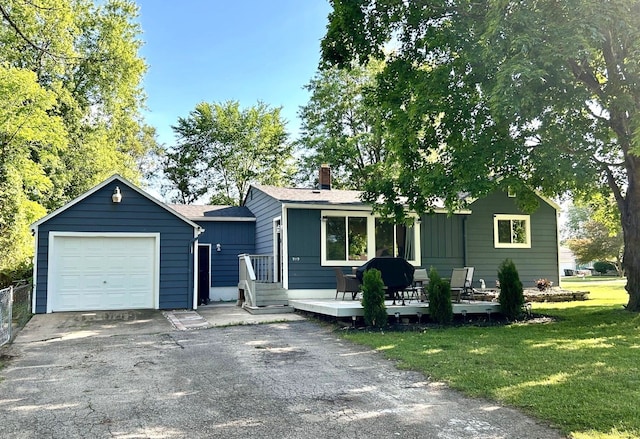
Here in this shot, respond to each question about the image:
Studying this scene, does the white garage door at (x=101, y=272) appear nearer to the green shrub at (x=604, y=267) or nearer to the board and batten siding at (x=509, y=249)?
the board and batten siding at (x=509, y=249)

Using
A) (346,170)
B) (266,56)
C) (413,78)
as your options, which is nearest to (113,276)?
(413,78)

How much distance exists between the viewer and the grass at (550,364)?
4289 millimetres

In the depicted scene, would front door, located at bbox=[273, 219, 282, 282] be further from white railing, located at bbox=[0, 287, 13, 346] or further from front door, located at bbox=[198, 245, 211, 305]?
white railing, located at bbox=[0, 287, 13, 346]

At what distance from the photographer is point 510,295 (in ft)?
34.4

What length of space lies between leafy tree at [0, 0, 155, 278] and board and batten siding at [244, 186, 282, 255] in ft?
22.7

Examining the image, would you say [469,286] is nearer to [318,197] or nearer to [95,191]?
[318,197]

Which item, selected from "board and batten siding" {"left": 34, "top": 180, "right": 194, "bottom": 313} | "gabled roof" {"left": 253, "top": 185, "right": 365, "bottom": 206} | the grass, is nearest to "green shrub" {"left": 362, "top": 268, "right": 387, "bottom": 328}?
the grass

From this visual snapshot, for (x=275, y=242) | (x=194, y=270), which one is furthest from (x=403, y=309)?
(x=194, y=270)

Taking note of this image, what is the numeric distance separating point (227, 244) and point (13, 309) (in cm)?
638

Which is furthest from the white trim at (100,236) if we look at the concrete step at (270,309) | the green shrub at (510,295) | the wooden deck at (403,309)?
the green shrub at (510,295)

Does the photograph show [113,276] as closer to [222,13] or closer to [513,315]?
[513,315]

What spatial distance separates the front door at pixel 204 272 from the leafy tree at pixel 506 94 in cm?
602

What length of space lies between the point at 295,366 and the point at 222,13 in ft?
54.6

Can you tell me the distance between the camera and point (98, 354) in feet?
24.9
